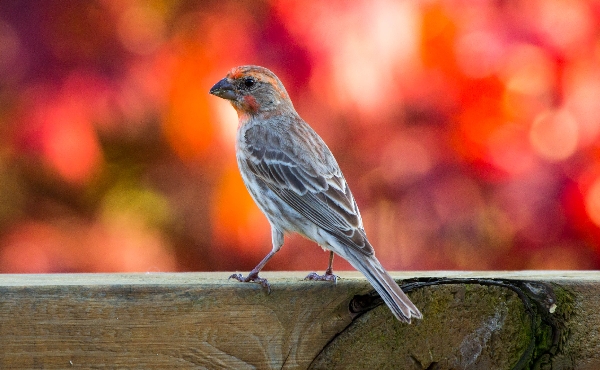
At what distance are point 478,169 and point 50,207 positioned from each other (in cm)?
190

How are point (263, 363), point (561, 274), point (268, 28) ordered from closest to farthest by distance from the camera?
point (263, 363), point (561, 274), point (268, 28)

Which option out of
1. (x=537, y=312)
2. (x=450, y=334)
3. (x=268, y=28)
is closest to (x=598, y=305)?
(x=537, y=312)

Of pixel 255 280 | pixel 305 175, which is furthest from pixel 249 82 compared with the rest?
pixel 255 280

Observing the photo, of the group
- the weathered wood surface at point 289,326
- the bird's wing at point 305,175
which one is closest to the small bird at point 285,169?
the bird's wing at point 305,175

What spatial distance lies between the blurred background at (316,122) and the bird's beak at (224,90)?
5 centimetres

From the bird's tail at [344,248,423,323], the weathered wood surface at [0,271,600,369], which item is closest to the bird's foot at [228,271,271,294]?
the weathered wood surface at [0,271,600,369]

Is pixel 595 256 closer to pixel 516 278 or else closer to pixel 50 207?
pixel 516 278

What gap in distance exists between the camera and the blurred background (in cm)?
429

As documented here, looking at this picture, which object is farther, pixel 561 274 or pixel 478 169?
pixel 478 169

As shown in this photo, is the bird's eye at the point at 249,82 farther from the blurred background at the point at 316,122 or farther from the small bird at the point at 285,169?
the blurred background at the point at 316,122

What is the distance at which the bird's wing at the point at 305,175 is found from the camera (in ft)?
13.3

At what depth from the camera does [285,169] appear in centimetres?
448

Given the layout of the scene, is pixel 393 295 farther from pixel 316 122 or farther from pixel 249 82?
pixel 249 82

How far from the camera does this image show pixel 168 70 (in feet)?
14.2
